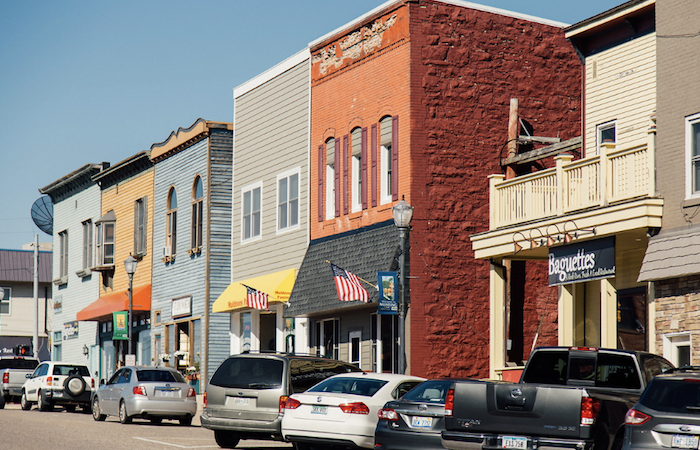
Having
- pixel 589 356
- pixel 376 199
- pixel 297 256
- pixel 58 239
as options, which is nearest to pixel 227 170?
pixel 297 256

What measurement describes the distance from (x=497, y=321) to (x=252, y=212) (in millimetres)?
12384

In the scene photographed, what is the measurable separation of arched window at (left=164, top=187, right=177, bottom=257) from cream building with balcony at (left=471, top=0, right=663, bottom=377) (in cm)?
1721

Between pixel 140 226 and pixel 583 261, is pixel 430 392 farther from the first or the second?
pixel 140 226

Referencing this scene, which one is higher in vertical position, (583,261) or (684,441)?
(583,261)

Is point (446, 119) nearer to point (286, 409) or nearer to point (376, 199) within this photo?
point (376, 199)

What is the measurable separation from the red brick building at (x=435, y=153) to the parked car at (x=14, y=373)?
1253cm

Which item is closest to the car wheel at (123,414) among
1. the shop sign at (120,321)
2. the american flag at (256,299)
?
the american flag at (256,299)

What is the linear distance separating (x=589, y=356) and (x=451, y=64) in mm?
12990

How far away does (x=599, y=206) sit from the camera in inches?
755

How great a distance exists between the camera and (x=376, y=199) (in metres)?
26.1

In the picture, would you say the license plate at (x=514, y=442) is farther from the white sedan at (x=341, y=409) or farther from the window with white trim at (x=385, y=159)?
the window with white trim at (x=385, y=159)

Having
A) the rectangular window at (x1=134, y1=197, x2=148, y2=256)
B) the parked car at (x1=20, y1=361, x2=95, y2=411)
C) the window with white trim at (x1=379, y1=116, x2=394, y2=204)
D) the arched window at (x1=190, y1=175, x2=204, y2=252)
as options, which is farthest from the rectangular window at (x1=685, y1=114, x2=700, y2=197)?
the rectangular window at (x1=134, y1=197, x2=148, y2=256)

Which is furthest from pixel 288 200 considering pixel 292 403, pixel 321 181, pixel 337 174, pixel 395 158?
pixel 292 403

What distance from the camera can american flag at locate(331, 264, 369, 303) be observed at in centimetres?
2358
